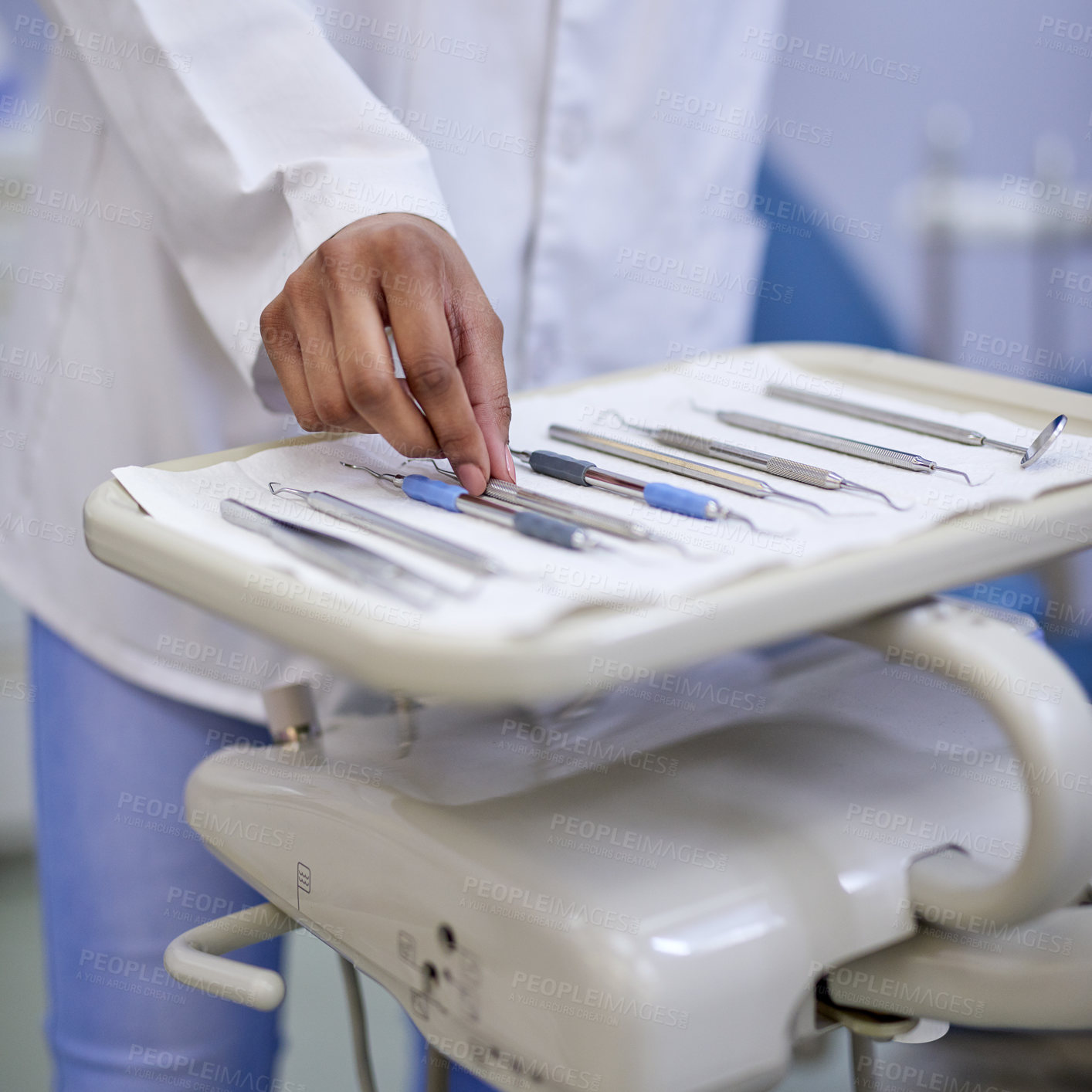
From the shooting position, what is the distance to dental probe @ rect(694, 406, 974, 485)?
0.52 meters

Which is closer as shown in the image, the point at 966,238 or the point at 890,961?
the point at 890,961

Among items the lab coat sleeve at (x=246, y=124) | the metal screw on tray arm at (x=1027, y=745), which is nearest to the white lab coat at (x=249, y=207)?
the lab coat sleeve at (x=246, y=124)

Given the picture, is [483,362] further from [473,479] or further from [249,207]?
[249,207]

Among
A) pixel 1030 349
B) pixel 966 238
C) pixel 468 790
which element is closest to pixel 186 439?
pixel 468 790

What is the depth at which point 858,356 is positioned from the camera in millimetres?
728

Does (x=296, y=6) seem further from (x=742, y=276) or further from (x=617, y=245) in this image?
(x=742, y=276)

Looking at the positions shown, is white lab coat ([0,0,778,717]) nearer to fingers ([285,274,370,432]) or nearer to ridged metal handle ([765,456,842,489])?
fingers ([285,274,370,432])

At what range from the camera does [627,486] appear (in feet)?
1.66

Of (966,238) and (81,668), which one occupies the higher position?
(966,238)

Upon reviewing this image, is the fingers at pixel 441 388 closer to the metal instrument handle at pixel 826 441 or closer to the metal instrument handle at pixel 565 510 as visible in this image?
the metal instrument handle at pixel 565 510

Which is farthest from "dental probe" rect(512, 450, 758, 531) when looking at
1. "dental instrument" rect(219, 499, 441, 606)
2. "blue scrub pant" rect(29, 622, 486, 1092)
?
"blue scrub pant" rect(29, 622, 486, 1092)

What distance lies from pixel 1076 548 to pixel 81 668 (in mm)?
621

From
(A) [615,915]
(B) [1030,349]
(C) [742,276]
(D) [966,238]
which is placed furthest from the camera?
(B) [1030,349]

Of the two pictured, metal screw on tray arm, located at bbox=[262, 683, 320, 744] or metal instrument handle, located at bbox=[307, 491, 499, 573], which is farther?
metal screw on tray arm, located at bbox=[262, 683, 320, 744]
